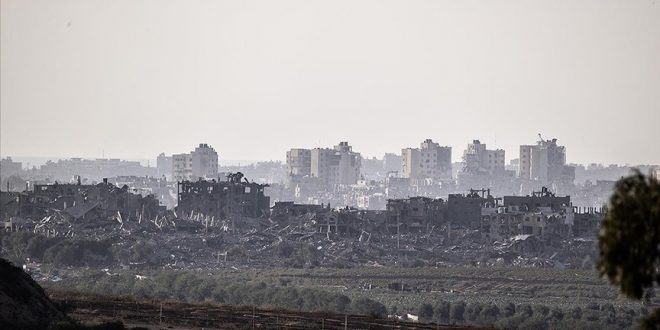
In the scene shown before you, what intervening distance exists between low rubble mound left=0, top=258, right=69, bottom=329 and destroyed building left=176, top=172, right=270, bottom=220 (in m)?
67.6

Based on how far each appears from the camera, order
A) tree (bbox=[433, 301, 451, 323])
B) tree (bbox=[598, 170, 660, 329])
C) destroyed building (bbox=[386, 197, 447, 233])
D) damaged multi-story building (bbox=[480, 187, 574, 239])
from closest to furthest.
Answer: tree (bbox=[598, 170, 660, 329]) → tree (bbox=[433, 301, 451, 323]) → damaged multi-story building (bbox=[480, 187, 574, 239]) → destroyed building (bbox=[386, 197, 447, 233])

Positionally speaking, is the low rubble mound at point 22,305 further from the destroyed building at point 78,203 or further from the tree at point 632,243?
the destroyed building at point 78,203

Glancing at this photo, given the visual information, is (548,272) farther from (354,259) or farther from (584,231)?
(584,231)

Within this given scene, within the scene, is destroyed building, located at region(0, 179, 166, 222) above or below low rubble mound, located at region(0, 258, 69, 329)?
above

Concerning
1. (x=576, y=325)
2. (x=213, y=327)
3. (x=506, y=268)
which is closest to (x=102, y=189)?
(x=506, y=268)

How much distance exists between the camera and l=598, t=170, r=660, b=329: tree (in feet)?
70.4

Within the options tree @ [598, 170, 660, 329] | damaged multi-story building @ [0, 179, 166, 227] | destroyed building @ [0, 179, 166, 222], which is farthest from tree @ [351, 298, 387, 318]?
destroyed building @ [0, 179, 166, 222]

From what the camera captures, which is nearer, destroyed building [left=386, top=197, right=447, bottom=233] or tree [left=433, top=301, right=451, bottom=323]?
tree [left=433, top=301, right=451, bottom=323]

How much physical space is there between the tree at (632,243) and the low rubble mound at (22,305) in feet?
72.3

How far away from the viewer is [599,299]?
6981cm

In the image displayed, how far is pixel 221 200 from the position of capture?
11481 cm

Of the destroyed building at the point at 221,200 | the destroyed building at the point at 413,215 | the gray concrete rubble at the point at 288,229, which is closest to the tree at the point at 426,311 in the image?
the gray concrete rubble at the point at 288,229

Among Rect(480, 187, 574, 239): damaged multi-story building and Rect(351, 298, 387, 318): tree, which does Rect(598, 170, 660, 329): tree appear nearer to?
Rect(351, 298, 387, 318): tree

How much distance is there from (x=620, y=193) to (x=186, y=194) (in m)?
96.0
